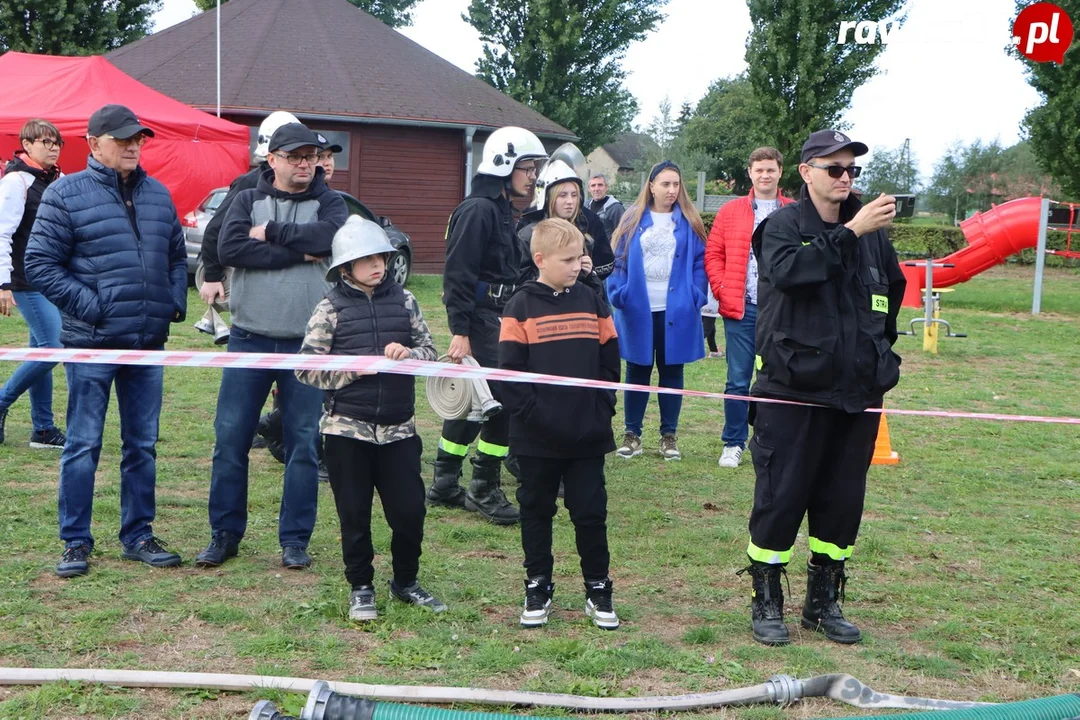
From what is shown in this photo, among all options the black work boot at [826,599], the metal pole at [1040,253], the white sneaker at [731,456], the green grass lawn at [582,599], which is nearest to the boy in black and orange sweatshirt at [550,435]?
the green grass lawn at [582,599]

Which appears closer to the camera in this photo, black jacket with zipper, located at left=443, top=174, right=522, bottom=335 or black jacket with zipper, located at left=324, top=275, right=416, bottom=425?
black jacket with zipper, located at left=324, top=275, right=416, bottom=425

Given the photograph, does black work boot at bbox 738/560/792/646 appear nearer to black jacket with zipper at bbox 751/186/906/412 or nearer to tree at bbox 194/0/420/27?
black jacket with zipper at bbox 751/186/906/412

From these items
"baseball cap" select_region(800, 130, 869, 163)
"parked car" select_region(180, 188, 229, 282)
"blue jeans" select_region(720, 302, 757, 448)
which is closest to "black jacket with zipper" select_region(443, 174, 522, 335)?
"blue jeans" select_region(720, 302, 757, 448)

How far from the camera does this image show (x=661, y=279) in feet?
25.3

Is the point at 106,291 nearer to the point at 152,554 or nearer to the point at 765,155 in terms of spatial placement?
the point at 152,554

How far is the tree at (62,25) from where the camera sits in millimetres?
30953

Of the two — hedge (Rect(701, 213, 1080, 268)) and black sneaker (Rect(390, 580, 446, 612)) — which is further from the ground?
hedge (Rect(701, 213, 1080, 268))

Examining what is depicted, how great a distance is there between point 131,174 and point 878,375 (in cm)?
340

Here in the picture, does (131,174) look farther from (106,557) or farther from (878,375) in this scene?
(878,375)

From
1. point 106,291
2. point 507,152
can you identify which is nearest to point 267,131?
point 507,152

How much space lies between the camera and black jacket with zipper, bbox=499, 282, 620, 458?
4.48 metres

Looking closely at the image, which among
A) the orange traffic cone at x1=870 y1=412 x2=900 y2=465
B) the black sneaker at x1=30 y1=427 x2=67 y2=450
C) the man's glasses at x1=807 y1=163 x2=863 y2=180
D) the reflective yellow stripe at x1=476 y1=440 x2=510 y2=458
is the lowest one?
the black sneaker at x1=30 y1=427 x2=67 y2=450

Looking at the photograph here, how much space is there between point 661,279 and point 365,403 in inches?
141

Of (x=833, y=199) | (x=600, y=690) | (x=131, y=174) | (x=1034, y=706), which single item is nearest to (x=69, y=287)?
(x=131, y=174)
